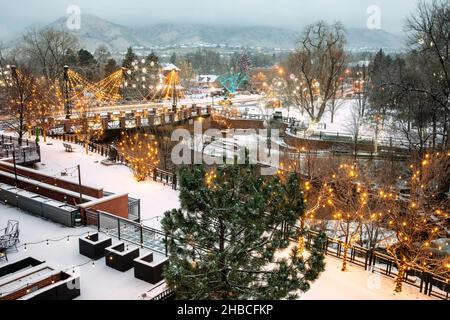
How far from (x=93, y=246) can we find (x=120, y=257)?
51.5 inches

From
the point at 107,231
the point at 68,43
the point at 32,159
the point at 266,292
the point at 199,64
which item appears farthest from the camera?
the point at 199,64

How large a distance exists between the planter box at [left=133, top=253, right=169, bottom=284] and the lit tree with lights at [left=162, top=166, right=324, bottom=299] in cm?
338

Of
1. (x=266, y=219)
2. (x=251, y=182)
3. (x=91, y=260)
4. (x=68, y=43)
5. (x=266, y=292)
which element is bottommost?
(x=91, y=260)

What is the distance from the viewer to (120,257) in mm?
12680

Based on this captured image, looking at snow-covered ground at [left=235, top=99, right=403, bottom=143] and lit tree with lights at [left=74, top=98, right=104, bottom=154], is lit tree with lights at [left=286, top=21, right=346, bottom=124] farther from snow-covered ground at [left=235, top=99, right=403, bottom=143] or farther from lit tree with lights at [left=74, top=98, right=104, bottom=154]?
lit tree with lights at [left=74, top=98, right=104, bottom=154]

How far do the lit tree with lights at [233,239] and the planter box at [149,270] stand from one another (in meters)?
3.38

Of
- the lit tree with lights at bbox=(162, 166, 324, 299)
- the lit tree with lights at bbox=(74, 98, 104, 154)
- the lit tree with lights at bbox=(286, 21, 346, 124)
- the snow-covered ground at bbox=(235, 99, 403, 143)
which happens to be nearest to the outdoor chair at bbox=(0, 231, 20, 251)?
the lit tree with lights at bbox=(162, 166, 324, 299)

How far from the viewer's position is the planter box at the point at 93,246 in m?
13.4

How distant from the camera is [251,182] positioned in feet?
28.5

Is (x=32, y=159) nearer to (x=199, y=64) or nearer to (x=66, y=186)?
(x=66, y=186)

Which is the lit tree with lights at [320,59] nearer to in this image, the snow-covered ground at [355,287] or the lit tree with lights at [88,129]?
the lit tree with lights at [88,129]

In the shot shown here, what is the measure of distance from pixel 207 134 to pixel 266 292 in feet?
136

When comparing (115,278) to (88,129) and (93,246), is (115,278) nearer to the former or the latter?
(93,246)
